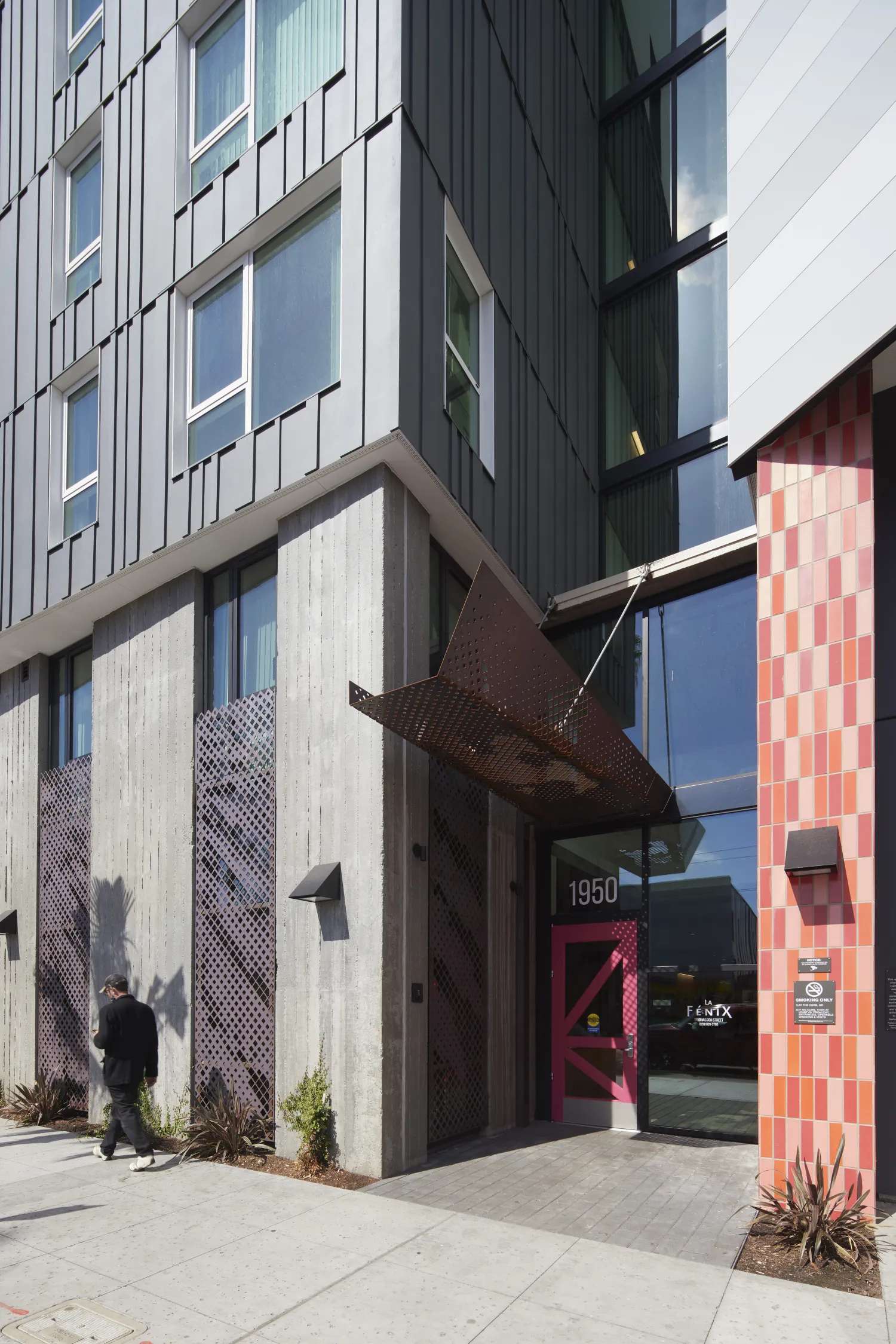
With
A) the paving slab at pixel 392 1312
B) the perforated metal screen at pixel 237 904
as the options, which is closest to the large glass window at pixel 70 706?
the perforated metal screen at pixel 237 904

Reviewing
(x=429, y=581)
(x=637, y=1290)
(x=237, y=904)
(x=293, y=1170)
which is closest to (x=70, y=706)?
(x=237, y=904)

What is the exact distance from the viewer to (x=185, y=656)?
439 inches

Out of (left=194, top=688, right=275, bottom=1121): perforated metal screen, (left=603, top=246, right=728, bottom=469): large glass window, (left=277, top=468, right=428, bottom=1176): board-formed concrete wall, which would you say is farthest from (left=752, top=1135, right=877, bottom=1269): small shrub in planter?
(left=603, top=246, right=728, bottom=469): large glass window

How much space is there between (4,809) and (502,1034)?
794 cm

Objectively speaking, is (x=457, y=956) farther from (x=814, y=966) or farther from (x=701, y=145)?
(x=701, y=145)

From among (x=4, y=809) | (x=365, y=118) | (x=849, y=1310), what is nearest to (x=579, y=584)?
(x=365, y=118)

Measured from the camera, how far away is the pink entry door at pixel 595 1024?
10.8m

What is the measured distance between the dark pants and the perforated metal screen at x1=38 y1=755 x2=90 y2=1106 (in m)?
2.82

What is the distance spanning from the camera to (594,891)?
37.6ft

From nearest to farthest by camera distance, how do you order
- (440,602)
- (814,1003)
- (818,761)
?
(814,1003), (818,761), (440,602)

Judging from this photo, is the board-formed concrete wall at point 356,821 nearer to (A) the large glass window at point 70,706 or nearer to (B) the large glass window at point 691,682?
(B) the large glass window at point 691,682

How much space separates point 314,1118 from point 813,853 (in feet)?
15.0

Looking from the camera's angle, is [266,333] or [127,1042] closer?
[127,1042]

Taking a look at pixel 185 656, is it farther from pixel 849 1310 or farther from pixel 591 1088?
pixel 849 1310
